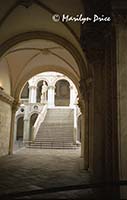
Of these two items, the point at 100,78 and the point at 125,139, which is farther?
the point at 100,78

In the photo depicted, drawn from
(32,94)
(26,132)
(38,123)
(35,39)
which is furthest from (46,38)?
(32,94)

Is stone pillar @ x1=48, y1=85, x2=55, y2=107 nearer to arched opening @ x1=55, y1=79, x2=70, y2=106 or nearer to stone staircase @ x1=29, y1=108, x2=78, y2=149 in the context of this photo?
stone staircase @ x1=29, y1=108, x2=78, y2=149

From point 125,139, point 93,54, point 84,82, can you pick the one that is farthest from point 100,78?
point 84,82

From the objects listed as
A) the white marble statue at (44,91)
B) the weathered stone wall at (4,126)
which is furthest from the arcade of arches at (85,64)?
the white marble statue at (44,91)

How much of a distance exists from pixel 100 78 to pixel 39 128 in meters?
14.3

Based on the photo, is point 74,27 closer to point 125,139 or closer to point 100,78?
point 100,78

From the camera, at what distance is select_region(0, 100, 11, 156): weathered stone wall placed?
11234 mm

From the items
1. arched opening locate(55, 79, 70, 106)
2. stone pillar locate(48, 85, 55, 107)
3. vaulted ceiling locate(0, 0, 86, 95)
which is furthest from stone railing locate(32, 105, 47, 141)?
arched opening locate(55, 79, 70, 106)

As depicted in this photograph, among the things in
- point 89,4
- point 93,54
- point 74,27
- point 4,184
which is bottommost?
point 4,184

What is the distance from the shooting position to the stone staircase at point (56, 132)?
1686 centimetres

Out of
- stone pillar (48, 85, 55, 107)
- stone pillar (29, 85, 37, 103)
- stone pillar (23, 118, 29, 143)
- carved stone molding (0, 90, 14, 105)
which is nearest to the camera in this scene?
carved stone molding (0, 90, 14, 105)

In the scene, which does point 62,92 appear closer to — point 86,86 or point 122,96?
point 86,86

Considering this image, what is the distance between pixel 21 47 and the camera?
34.3ft

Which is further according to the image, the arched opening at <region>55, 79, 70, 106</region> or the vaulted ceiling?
the arched opening at <region>55, 79, 70, 106</region>
